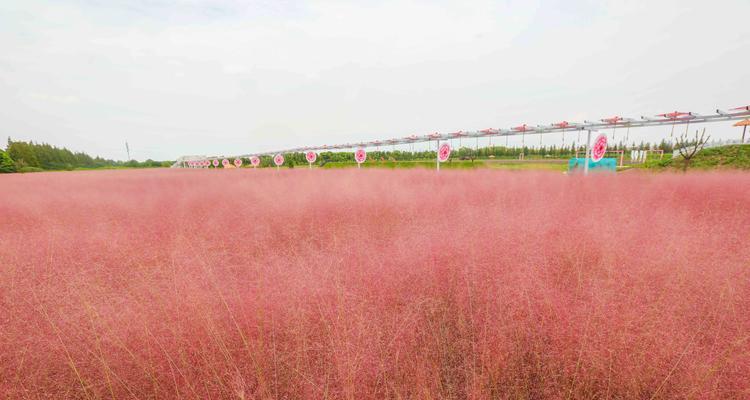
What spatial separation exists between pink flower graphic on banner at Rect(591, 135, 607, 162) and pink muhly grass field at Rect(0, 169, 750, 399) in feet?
22.0

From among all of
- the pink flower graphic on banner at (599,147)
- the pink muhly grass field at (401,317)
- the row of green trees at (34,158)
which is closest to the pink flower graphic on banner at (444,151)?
the pink flower graphic on banner at (599,147)

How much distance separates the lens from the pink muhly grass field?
138cm

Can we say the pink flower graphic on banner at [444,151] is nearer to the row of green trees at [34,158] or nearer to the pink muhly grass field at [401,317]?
the pink muhly grass field at [401,317]

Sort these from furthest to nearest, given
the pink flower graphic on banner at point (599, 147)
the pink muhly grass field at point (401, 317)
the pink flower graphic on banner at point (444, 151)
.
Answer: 1. the pink flower graphic on banner at point (444, 151)
2. the pink flower graphic on banner at point (599, 147)
3. the pink muhly grass field at point (401, 317)

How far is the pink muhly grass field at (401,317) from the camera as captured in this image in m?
1.38

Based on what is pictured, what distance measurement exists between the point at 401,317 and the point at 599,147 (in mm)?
10914

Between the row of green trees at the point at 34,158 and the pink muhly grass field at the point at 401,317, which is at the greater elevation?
the row of green trees at the point at 34,158

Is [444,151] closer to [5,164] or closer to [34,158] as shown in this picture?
[5,164]

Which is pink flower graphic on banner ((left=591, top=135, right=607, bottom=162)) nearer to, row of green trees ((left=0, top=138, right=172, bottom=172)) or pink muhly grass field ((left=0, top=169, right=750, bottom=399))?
pink muhly grass field ((left=0, top=169, right=750, bottom=399))

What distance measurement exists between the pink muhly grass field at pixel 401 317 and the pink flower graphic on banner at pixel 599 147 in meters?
6.72

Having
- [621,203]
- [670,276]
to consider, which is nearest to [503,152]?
[621,203]

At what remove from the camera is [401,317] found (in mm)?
1778

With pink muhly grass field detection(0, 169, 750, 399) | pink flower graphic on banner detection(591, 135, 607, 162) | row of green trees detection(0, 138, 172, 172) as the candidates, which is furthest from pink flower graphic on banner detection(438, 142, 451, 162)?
row of green trees detection(0, 138, 172, 172)

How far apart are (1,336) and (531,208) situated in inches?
233
